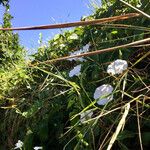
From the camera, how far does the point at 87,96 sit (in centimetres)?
173

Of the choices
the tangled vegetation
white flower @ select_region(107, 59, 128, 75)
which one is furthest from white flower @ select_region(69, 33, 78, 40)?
white flower @ select_region(107, 59, 128, 75)

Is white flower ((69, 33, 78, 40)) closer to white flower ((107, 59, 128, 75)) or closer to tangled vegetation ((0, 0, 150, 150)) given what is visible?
tangled vegetation ((0, 0, 150, 150))

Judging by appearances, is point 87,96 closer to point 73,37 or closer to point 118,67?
point 118,67

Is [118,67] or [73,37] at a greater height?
[73,37]

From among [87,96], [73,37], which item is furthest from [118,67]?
[73,37]

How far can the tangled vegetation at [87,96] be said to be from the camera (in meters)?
1.55

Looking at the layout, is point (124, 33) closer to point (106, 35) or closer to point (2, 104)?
point (106, 35)

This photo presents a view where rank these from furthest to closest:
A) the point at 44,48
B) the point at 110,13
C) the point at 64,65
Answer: the point at 44,48 < the point at 64,65 < the point at 110,13

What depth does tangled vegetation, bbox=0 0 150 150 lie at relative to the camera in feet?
5.09

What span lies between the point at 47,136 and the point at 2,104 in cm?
79

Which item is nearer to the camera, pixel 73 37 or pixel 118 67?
pixel 118 67

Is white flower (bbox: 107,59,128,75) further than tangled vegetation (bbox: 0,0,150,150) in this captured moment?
Yes

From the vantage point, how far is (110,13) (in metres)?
2.55

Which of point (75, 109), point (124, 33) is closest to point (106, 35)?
point (124, 33)
